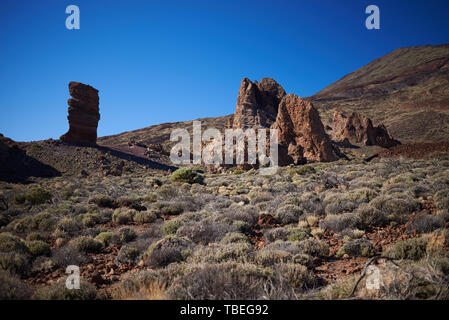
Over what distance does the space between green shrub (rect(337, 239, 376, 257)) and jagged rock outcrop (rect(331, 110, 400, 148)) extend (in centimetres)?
4490

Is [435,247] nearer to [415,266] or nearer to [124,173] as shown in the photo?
[415,266]

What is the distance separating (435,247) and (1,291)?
21.7 feet

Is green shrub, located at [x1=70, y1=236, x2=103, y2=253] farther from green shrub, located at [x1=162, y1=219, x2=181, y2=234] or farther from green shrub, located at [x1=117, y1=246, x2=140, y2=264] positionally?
green shrub, located at [x1=162, y1=219, x2=181, y2=234]

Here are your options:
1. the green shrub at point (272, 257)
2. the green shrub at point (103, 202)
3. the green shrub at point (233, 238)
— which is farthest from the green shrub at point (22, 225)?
the green shrub at point (272, 257)

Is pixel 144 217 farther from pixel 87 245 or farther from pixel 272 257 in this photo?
pixel 272 257

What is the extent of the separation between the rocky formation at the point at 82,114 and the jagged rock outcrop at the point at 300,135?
31040 mm

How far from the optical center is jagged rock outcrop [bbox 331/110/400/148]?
42906mm

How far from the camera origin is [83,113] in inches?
1411

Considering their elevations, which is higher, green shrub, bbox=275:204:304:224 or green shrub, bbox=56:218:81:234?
green shrub, bbox=275:204:304:224

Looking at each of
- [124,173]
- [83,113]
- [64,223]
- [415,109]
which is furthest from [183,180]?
[415,109]

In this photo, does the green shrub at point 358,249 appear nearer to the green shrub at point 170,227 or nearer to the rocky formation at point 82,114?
the green shrub at point 170,227

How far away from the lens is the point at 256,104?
39656mm

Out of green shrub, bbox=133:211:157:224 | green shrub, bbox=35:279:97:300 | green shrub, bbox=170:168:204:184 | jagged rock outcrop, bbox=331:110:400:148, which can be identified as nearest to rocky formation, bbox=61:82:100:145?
green shrub, bbox=170:168:204:184

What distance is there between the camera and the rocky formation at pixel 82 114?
3506cm
